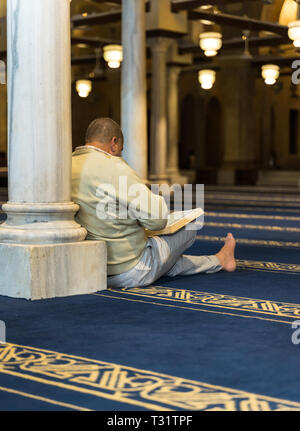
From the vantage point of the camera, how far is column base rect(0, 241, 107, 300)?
12.7 feet

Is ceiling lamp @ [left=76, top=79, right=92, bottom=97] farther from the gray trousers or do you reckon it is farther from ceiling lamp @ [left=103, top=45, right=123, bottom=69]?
the gray trousers

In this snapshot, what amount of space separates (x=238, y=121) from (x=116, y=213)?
1525 centimetres

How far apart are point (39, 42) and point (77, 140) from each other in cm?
1972

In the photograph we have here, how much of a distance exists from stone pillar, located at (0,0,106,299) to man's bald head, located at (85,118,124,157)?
29cm

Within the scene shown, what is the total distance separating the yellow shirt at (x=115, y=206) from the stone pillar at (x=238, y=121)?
14.7 m

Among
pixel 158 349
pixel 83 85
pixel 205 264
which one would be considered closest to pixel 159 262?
pixel 205 264

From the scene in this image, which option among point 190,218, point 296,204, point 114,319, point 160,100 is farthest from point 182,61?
point 114,319

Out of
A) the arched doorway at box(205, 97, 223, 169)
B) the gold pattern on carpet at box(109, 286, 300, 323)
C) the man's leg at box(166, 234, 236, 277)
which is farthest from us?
the arched doorway at box(205, 97, 223, 169)

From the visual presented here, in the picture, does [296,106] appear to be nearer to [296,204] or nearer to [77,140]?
[77,140]

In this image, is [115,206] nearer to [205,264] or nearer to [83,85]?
[205,264]

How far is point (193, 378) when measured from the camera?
2.52 m

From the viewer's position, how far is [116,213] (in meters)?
4.21

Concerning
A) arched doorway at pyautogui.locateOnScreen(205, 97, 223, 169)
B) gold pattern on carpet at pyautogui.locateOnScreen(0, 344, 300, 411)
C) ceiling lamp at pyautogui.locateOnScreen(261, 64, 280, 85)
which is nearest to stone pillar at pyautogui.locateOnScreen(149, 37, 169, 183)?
ceiling lamp at pyautogui.locateOnScreen(261, 64, 280, 85)
